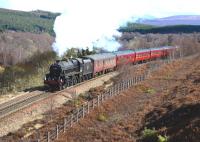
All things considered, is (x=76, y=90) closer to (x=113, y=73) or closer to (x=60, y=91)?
(x=60, y=91)

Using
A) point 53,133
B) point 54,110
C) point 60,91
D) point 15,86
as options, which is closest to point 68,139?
point 53,133

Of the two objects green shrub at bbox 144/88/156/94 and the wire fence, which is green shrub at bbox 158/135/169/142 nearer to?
the wire fence

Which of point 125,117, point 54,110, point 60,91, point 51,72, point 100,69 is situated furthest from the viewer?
point 100,69

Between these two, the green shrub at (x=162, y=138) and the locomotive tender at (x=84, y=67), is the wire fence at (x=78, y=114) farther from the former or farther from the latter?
the green shrub at (x=162, y=138)

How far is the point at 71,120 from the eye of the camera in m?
35.4

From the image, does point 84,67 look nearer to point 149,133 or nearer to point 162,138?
point 149,133

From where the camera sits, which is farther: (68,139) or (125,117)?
(125,117)

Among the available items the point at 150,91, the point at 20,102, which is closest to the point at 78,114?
the point at 20,102

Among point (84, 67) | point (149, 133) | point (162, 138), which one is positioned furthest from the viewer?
point (84, 67)

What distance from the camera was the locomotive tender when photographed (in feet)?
179

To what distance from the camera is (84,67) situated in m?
61.9

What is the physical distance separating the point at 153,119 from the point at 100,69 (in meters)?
35.0

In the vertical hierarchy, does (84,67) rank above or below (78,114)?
above

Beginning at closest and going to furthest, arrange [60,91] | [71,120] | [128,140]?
A: [128,140], [71,120], [60,91]
